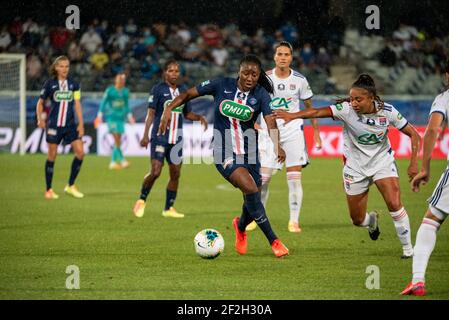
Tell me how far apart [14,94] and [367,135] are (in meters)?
18.0

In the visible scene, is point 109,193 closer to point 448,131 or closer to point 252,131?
point 252,131

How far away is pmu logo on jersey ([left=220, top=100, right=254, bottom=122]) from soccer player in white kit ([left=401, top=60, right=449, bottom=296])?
9.21 ft

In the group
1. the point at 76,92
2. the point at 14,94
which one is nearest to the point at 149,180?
the point at 76,92

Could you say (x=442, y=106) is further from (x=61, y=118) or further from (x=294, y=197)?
(x=61, y=118)

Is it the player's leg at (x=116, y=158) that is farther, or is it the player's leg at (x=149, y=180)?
the player's leg at (x=116, y=158)

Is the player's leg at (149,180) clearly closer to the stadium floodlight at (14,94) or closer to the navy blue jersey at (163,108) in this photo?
the navy blue jersey at (163,108)

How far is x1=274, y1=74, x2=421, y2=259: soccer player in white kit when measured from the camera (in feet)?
30.3

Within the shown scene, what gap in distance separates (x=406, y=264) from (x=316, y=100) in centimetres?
1667

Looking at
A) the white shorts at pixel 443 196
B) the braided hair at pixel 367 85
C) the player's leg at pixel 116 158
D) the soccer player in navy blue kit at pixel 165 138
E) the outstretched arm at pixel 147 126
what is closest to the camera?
the white shorts at pixel 443 196

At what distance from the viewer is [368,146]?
973cm

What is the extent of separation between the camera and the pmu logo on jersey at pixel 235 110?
989 cm

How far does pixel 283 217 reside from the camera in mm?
13844

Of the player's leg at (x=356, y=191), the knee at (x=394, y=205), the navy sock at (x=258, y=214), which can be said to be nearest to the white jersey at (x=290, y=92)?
the player's leg at (x=356, y=191)

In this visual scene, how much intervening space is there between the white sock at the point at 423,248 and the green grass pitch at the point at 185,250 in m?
0.22
